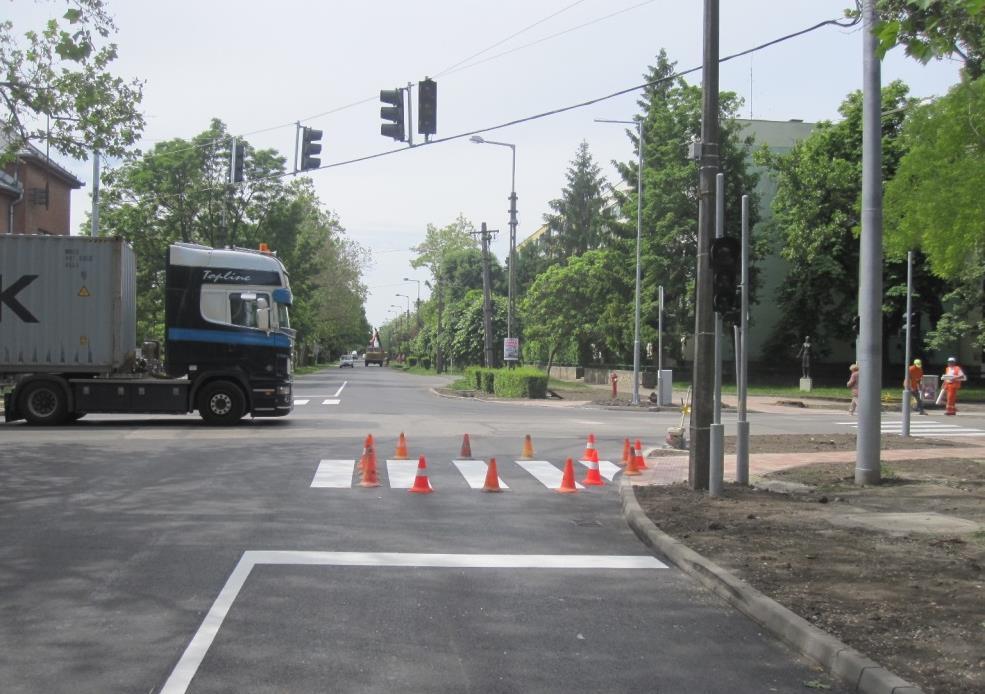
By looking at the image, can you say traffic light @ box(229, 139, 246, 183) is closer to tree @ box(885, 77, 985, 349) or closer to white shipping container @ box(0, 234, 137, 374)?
white shipping container @ box(0, 234, 137, 374)

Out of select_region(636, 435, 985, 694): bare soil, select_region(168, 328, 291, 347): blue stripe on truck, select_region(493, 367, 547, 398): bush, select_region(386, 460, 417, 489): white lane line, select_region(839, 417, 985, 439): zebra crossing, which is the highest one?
select_region(168, 328, 291, 347): blue stripe on truck

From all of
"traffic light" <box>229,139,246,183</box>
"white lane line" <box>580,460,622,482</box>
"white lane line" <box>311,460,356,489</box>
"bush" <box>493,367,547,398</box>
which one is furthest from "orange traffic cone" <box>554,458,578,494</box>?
"bush" <box>493,367,547,398</box>

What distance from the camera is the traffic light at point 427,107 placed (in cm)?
1686

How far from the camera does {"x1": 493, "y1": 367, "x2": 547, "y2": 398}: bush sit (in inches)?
1425

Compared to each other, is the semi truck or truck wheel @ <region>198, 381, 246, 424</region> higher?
the semi truck

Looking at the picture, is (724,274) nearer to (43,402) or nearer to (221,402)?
(221,402)

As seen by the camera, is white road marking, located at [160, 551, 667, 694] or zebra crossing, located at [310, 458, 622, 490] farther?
zebra crossing, located at [310, 458, 622, 490]

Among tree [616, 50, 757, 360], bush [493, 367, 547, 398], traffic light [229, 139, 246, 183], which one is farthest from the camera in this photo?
tree [616, 50, 757, 360]

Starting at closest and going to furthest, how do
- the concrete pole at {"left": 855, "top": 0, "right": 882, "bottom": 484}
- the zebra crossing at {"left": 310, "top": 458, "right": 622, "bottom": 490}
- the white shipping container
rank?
the concrete pole at {"left": 855, "top": 0, "right": 882, "bottom": 484}
the zebra crossing at {"left": 310, "top": 458, "right": 622, "bottom": 490}
the white shipping container

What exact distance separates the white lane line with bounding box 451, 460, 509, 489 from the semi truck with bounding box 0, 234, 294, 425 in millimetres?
6915

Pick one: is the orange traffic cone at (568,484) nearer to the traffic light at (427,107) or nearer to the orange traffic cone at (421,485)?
the orange traffic cone at (421,485)

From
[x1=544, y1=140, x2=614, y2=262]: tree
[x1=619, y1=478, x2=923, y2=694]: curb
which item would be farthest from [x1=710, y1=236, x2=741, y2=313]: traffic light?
[x1=544, y1=140, x2=614, y2=262]: tree

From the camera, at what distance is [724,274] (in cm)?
1085

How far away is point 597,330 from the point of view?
5203cm
